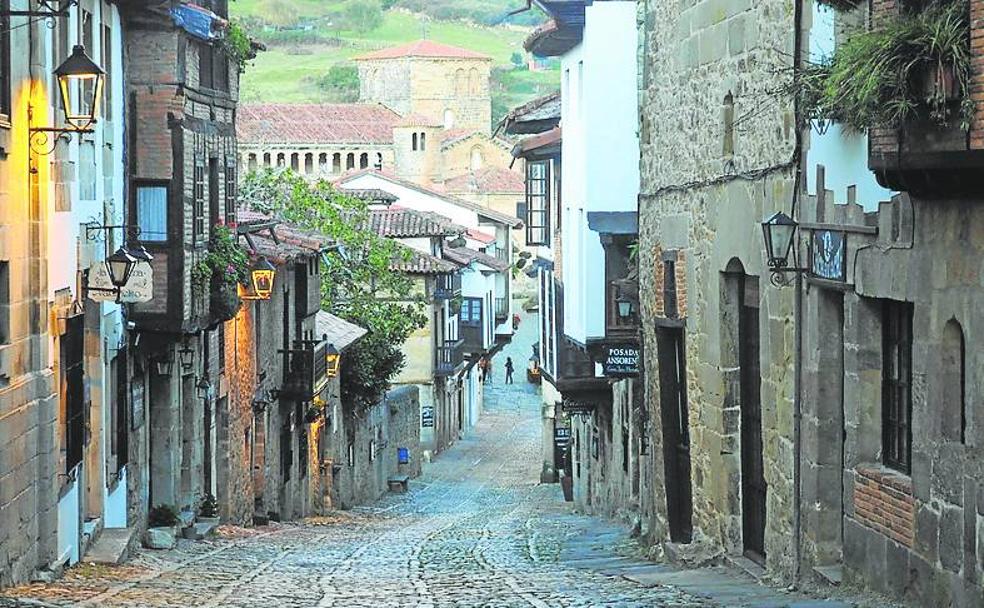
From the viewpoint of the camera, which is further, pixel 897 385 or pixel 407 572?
pixel 407 572

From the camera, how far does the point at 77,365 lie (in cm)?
1791

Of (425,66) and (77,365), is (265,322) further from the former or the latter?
(425,66)

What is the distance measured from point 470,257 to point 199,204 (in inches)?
1884

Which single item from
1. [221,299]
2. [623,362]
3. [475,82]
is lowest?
[623,362]

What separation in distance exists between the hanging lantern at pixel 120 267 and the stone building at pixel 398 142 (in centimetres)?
10191

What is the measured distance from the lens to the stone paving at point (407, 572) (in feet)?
46.6

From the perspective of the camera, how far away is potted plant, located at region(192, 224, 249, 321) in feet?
78.0

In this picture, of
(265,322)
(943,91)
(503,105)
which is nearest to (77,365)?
(943,91)

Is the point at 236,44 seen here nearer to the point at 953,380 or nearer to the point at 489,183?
the point at 953,380

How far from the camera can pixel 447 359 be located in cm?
6375

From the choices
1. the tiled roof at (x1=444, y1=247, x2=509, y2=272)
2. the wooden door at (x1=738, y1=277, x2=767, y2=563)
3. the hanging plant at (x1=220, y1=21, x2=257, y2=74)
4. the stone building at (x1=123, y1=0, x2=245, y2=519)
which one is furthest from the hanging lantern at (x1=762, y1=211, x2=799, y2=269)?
the tiled roof at (x1=444, y1=247, x2=509, y2=272)

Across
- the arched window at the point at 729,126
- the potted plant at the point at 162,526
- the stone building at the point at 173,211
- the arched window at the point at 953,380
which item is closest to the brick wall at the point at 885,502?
the arched window at the point at 953,380

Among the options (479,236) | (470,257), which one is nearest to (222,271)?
(470,257)

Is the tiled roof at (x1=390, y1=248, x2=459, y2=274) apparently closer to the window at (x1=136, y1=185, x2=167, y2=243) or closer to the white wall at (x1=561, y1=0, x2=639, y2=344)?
the white wall at (x1=561, y1=0, x2=639, y2=344)
